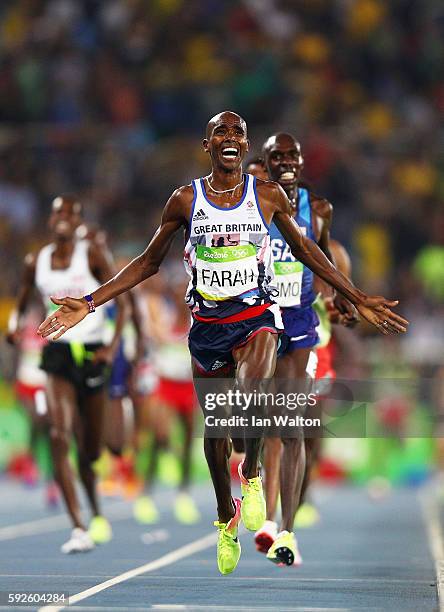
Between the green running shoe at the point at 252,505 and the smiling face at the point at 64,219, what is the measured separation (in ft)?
12.6

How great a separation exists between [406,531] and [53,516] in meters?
3.80

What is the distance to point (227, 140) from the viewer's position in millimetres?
7879

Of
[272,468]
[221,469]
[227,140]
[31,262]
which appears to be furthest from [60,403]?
[227,140]

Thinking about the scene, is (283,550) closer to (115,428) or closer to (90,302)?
(90,302)

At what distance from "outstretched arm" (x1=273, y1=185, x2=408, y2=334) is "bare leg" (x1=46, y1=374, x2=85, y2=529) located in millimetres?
3424

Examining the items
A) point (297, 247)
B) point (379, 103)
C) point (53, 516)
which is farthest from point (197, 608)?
point (379, 103)

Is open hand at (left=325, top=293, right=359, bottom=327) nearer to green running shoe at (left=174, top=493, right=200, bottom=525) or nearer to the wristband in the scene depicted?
the wristband

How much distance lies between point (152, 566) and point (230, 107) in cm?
1233

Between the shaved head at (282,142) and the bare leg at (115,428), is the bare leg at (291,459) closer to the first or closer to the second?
the shaved head at (282,142)

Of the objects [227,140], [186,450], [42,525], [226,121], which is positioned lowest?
[42,525]

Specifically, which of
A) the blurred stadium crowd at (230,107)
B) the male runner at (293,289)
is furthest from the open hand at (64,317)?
the blurred stadium crowd at (230,107)

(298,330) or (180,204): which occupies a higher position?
(180,204)

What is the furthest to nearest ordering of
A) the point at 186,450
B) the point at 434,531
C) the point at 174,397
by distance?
the point at 174,397 → the point at 186,450 → the point at 434,531

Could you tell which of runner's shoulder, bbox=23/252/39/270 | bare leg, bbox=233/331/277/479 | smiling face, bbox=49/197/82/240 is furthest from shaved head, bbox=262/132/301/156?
runner's shoulder, bbox=23/252/39/270
